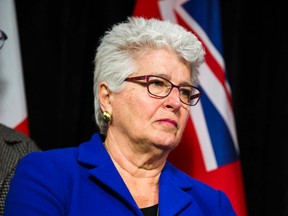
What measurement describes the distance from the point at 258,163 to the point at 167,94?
1.19m

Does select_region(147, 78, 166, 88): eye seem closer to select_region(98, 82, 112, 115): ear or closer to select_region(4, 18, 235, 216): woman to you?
select_region(4, 18, 235, 216): woman

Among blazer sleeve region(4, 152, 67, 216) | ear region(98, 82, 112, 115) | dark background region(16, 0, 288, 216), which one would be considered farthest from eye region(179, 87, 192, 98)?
dark background region(16, 0, 288, 216)

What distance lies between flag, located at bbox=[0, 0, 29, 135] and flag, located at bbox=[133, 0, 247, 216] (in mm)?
734

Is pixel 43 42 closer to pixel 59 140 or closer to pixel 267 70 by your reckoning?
pixel 59 140

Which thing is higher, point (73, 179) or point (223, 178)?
point (73, 179)

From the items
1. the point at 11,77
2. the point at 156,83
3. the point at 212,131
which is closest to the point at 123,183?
the point at 156,83

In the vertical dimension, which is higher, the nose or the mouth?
the nose

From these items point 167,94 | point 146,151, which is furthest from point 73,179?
point 167,94

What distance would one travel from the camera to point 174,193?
169 cm

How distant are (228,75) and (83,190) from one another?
1.34 metres

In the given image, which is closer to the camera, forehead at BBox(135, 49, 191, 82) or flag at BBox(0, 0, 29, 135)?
forehead at BBox(135, 49, 191, 82)

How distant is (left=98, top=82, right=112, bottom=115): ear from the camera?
1.76 meters

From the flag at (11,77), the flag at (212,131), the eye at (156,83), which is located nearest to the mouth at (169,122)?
the eye at (156,83)

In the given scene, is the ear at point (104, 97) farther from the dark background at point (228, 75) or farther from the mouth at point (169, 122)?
the dark background at point (228, 75)
